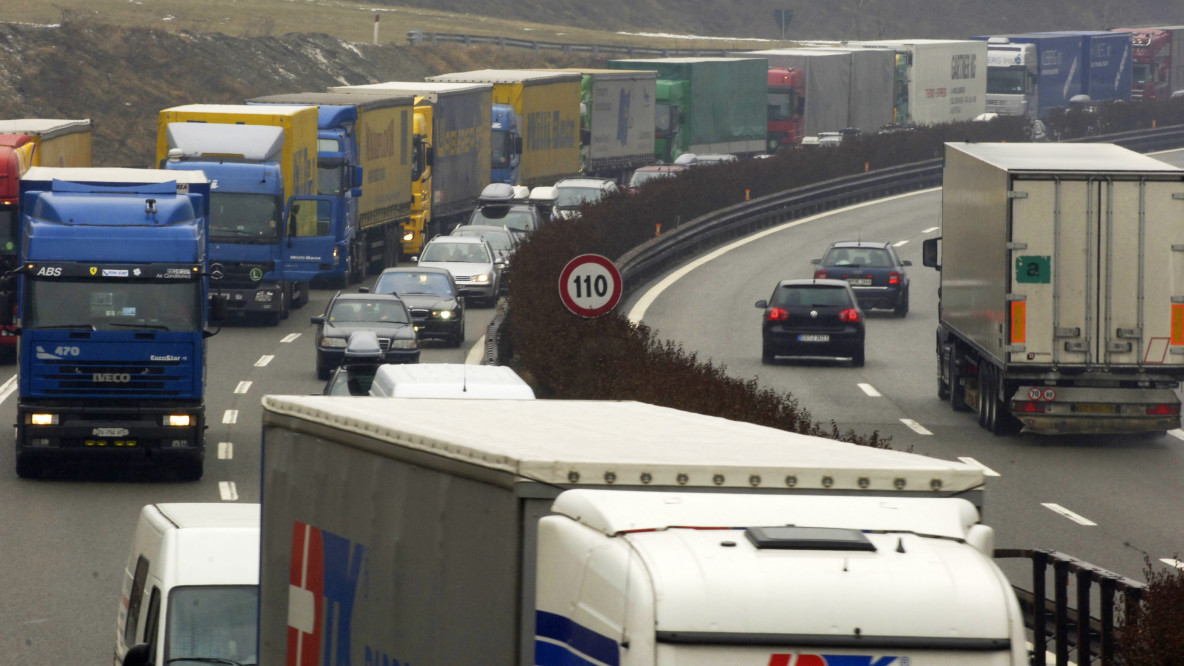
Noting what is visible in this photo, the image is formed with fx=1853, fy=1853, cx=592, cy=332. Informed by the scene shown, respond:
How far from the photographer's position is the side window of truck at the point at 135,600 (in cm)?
962

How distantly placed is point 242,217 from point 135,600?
88.9ft

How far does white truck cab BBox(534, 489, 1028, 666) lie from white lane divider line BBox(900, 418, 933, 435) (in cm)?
2020

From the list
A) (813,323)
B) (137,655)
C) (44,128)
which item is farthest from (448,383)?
(44,128)

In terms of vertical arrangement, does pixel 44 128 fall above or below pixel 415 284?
above

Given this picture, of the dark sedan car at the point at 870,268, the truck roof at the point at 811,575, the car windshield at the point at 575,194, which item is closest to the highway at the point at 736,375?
the dark sedan car at the point at 870,268

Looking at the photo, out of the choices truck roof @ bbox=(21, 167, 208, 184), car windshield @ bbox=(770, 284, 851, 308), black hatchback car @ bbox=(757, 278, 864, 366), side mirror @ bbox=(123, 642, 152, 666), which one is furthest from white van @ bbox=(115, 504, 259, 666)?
car windshield @ bbox=(770, 284, 851, 308)

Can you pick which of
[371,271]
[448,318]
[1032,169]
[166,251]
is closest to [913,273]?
[371,271]

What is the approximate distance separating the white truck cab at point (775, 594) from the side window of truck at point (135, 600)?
495 cm

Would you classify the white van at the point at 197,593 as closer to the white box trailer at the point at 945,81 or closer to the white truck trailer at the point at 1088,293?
the white truck trailer at the point at 1088,293

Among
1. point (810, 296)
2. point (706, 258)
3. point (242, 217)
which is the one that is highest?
point (706, 258)

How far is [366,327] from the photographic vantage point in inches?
1219

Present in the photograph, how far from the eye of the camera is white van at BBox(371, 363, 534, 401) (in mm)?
17828

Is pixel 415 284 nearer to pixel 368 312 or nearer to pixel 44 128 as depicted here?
pixel 368 312

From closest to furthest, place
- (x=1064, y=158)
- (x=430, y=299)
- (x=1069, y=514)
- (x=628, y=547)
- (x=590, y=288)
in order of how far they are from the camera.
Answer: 1. (x=628, y=547)
2. (x=1069, y=514)
3. (x=590, y=288)
4. (x=1064, y=158)
5. (x=430, y=299)
